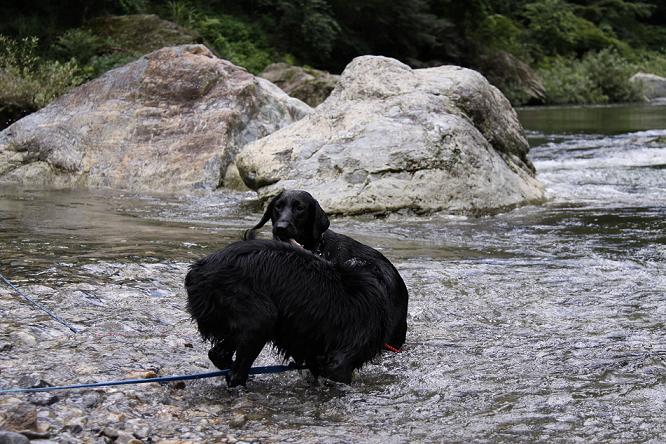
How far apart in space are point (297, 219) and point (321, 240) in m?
0.22

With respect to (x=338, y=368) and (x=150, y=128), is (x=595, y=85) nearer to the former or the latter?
(x=150, y=128)

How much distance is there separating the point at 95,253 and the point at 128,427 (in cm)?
333

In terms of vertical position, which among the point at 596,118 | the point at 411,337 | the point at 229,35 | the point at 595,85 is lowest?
the point at 411,337

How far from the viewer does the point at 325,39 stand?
30.8 metres

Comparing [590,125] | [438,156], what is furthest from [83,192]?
[590,125]

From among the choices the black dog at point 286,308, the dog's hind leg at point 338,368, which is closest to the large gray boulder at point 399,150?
the black dog at point 286,308

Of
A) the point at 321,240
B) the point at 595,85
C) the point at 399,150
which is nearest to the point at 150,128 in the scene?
the point at 399,150

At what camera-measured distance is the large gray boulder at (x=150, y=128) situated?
12.4 meters

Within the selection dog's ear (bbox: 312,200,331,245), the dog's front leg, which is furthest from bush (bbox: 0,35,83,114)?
the dog's front leg

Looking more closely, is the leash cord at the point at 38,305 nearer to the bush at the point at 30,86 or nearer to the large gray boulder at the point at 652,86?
the bush at the point at 30,86

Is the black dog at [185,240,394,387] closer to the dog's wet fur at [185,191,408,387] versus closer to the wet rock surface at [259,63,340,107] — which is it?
the dog's wet fur at [185,191,408,387]

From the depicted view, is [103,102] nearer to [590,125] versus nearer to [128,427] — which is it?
[128,427]

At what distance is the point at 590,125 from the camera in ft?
77.2

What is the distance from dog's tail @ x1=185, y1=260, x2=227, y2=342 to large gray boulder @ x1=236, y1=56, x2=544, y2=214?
5.79m
